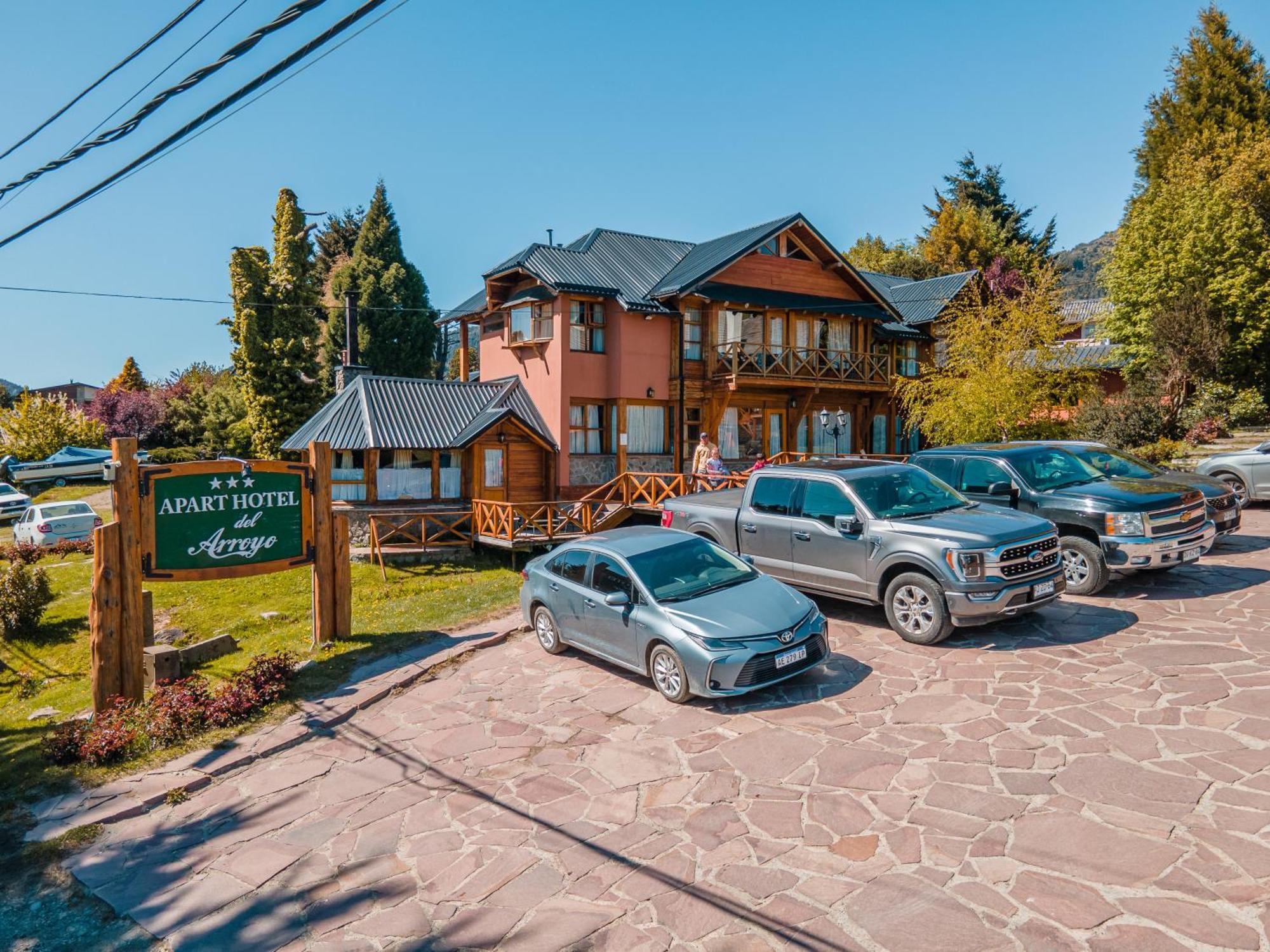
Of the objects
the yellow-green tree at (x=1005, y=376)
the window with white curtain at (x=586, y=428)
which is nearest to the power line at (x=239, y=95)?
the window with white curtain at (x=586, y=428)

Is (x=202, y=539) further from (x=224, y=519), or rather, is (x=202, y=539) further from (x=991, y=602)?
(x=991, y=602)

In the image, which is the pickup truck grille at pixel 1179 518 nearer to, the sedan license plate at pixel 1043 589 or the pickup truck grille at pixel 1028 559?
the pickup truck grille at pixel 1028 559

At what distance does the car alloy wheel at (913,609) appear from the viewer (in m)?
8.89

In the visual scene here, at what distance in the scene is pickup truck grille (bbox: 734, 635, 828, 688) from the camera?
24.5 ft

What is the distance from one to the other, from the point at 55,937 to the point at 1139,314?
125 feet

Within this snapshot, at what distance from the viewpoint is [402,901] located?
16.5 ft

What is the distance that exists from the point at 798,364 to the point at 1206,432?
45.5ft

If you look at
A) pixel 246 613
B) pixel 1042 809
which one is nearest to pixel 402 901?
pixel 1042 809

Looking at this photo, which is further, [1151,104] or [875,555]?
[1151,104]

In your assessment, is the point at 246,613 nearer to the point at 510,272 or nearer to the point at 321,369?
the point at 510,272

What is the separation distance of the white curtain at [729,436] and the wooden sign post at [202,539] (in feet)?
52.6

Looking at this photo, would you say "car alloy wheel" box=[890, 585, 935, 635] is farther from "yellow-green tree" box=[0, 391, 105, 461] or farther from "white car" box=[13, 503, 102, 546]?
"yellow-green tree" box=[0, 391, 105, 461]

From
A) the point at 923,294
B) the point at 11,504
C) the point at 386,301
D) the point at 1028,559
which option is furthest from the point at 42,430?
the point at 1028,559

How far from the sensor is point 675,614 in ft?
26.2
